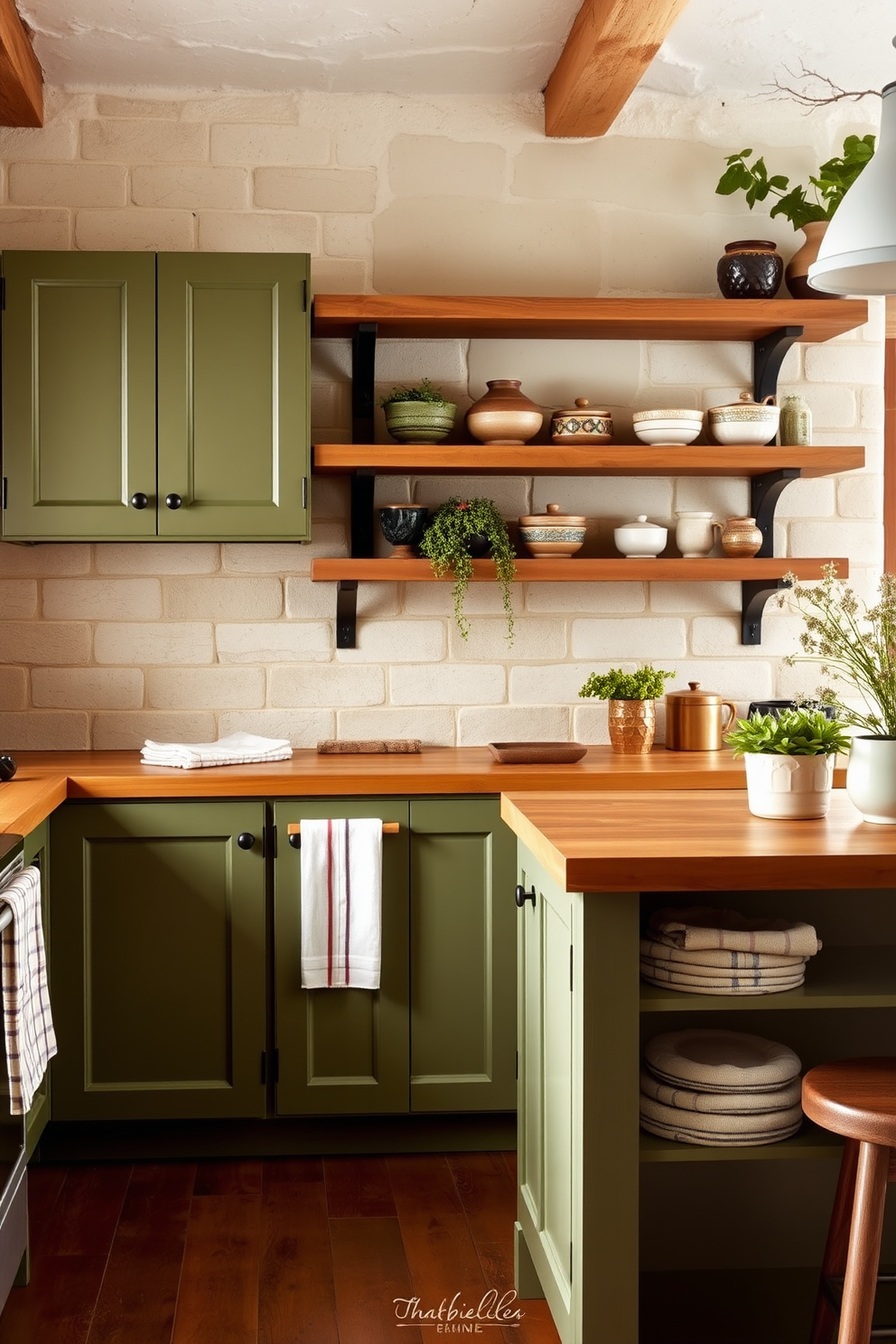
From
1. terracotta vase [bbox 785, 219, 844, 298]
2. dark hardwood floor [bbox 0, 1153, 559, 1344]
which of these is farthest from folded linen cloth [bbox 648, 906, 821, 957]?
terracotta vase [bbox 785, 219, 844, 298]

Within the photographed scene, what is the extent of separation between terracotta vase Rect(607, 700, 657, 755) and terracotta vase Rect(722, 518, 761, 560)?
50cm

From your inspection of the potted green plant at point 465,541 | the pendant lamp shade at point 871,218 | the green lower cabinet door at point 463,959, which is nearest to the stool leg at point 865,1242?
the pendant lamp shade at point 871,218

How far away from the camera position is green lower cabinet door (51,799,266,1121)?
2.90 metres

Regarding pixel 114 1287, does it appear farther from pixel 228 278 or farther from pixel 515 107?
pixel 515 107

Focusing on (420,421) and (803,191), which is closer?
(420,421)

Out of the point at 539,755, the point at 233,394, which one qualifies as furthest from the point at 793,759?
the point at 233,394

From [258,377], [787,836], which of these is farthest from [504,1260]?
[258,377]

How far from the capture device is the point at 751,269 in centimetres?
340

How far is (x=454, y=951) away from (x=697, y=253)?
2130mm

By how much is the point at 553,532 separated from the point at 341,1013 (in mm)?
1370

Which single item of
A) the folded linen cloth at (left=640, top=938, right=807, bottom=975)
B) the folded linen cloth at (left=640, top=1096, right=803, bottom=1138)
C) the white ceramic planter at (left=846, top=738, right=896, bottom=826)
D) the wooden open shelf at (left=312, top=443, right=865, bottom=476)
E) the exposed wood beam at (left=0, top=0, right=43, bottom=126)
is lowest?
the folded linen cloth at (left=640, top=1096, right=803, bottom=1138)

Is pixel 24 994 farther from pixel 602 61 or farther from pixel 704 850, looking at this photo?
pixel 602 61

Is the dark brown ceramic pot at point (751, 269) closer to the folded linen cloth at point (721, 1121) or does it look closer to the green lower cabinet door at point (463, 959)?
the green lower cabinet door at point (463, 959)

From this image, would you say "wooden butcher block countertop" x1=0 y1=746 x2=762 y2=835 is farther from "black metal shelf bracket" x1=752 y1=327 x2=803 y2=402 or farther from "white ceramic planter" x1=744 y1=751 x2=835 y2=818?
"black metal shelf bracket" x1=752 y1=327 x2=803 y2=402
